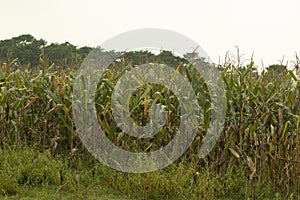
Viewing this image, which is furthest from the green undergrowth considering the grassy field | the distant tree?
the distant tree

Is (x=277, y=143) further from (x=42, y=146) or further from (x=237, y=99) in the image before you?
(x=42, y=146)

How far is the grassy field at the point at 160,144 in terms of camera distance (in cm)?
429

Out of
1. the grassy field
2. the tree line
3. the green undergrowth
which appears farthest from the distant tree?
the green undergrowth

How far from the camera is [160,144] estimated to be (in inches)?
195

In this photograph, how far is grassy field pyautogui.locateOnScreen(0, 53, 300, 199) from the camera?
4.29 meters

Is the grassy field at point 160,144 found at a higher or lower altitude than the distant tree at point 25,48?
lower

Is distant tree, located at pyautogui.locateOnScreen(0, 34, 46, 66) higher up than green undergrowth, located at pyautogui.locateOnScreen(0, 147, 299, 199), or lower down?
higher up

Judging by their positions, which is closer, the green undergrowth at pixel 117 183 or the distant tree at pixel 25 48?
the green undergrowth at pixel 117 183

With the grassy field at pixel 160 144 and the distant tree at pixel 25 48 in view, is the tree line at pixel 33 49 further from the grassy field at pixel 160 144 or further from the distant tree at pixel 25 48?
the grassy field at pixel 160 144

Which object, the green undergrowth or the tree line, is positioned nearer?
the green undergrowth

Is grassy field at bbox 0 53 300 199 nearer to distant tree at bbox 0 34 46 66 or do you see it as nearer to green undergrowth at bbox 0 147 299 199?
green undergrowth at bbox 0 147 299 199

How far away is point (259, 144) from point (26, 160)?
2455mm

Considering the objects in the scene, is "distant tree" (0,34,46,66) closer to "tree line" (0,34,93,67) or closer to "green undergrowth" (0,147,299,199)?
"tree line" (0,34,93,67)

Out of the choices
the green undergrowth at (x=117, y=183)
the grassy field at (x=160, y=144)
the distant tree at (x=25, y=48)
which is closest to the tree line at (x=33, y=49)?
the distant tree at (x=25, y=48)
